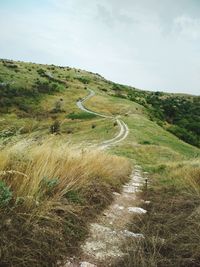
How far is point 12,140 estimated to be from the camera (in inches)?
214

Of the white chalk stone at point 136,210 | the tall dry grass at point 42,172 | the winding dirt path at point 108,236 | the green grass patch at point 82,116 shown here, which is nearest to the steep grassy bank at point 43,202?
the tall dry grass at point 42,172

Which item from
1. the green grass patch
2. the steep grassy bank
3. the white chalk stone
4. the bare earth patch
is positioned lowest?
the green grass patch

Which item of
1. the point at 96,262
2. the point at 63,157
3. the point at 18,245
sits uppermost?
the point at 63,157

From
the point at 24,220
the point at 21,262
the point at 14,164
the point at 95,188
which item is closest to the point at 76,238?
the point at 24,220

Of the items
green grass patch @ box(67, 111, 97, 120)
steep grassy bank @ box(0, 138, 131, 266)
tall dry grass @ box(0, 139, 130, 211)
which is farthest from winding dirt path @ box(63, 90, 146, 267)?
green grass patch @ box(67, 111, 97, 120)

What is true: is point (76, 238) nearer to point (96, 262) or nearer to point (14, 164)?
point (96, 262)

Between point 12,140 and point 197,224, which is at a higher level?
point 12,140

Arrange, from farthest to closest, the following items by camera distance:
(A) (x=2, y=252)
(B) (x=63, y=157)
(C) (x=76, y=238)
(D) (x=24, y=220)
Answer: (B) (x=63, y=157), (C) (x=76, y=238), (D) (x=24, y=220), (A) (x=2, y=252)

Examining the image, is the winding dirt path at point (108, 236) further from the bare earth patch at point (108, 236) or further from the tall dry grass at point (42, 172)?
the tall dry grass at point (42, 172)

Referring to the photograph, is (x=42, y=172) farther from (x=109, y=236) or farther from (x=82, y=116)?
(x=82, y=116)

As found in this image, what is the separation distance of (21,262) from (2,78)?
84.2 m

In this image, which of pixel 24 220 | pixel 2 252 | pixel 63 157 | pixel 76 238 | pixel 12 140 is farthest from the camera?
pixel 63 157

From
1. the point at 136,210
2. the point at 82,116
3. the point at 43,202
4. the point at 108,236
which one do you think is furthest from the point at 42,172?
the point at 82,116

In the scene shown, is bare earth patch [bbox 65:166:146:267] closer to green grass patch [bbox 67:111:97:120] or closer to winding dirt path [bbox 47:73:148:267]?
winding dirt path [bbox 47:73:148:267]
